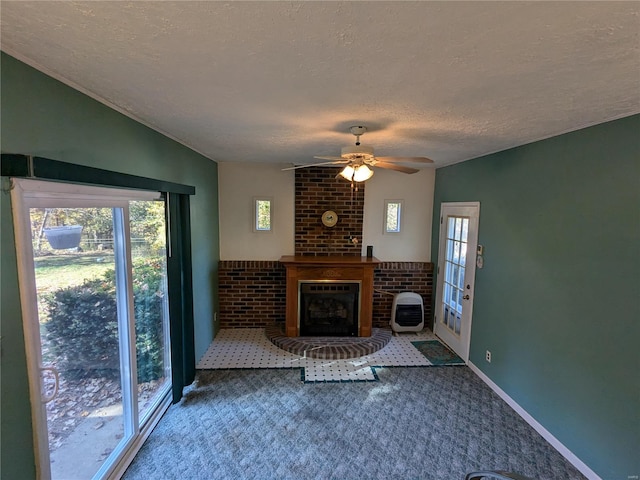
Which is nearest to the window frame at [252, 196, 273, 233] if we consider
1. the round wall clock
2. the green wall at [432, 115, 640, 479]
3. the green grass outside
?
the round wall clock

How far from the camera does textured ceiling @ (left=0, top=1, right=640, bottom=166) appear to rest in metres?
0.90

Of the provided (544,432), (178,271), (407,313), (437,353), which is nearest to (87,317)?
(178,271)

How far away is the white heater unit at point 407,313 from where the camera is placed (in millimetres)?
4395

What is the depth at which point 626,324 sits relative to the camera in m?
1.84

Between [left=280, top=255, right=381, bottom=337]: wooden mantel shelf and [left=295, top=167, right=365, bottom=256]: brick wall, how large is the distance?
0.41 m

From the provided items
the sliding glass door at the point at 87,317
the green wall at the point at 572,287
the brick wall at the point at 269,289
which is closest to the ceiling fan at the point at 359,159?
the green wall at the point at 572,287

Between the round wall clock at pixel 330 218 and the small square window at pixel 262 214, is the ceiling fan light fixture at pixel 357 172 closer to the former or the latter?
the round wall clock at pixel 330 218

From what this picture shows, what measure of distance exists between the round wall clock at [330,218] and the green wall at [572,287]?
2.04 m

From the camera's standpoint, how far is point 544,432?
242 cm

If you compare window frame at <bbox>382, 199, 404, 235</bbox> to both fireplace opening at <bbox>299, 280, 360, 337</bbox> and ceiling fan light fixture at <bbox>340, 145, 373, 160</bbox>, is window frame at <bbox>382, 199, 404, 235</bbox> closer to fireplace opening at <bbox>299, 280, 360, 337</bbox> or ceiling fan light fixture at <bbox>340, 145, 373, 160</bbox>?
fireplace opening at <bbox>299, 280, 360, 337</bbox>

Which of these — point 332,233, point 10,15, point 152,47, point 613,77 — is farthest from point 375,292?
point 10,15

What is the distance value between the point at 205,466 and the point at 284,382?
114cm

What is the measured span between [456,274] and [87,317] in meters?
3.81

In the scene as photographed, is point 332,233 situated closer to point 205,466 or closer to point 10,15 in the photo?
point 205,466
